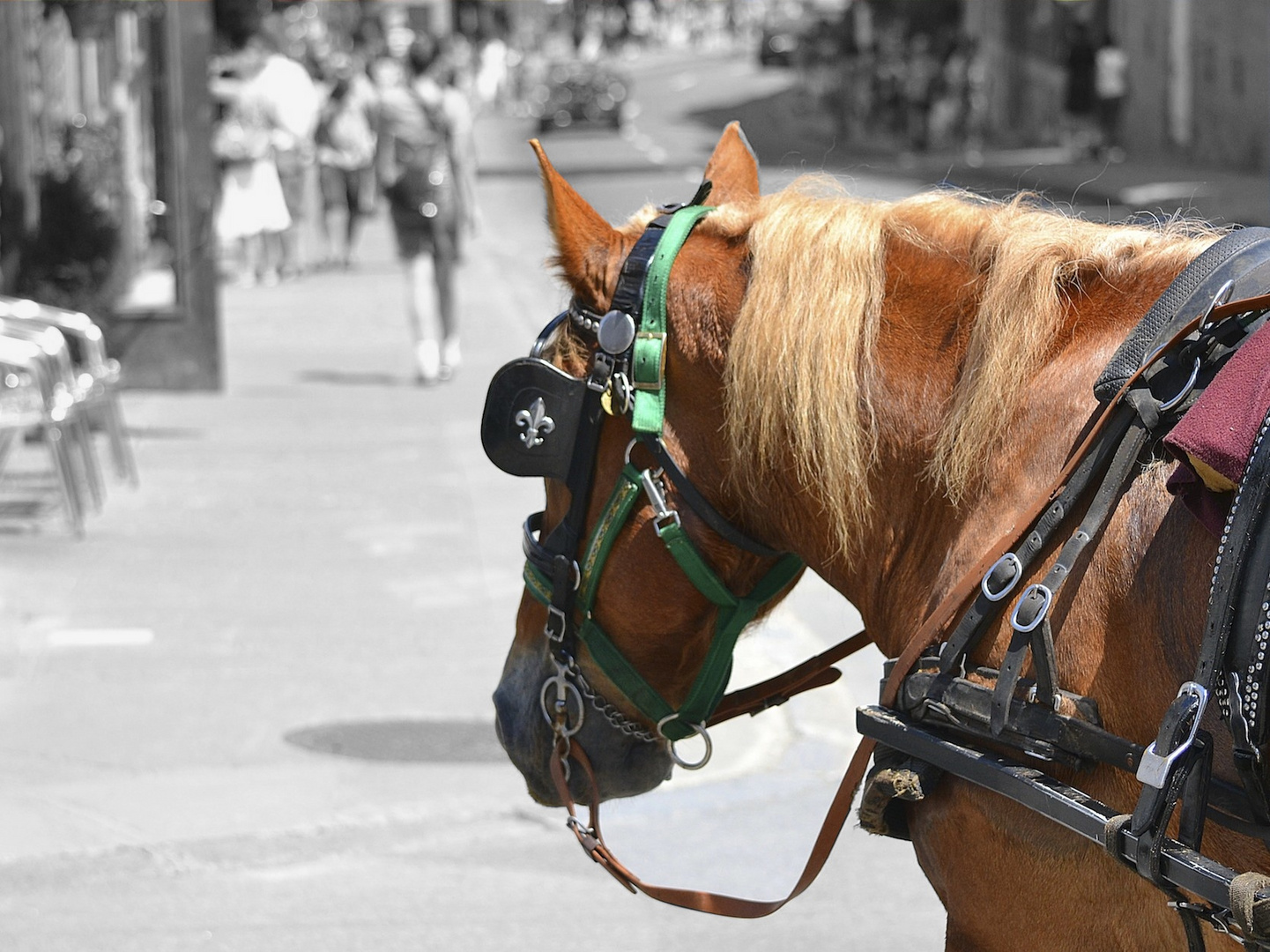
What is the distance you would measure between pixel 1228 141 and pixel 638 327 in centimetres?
2420

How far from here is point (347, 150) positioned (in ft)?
59.3

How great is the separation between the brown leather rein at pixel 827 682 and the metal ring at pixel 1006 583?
2cm

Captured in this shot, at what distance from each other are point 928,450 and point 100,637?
5137 millimetres

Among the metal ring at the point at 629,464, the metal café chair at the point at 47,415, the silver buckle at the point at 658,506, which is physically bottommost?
the metal café chair at the point at 47,415

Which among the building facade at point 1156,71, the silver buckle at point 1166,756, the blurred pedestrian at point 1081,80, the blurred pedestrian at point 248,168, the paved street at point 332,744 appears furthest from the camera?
the blurred pedestrian at point 1081,80

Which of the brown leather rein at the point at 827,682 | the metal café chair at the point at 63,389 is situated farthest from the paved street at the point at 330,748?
the brown leather rein at the point at 827,682

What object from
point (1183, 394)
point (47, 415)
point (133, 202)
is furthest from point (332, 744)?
point (133, 202)

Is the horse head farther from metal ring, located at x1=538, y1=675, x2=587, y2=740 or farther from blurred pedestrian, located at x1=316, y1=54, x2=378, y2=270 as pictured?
blurred pedestrian, located at x1=316, y1=54, x2=378, y2=270

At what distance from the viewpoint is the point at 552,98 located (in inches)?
1690

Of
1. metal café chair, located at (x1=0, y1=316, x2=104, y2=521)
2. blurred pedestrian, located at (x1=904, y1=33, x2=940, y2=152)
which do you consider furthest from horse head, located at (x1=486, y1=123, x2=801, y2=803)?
blurred pedestrian, located at (x1=904, y1=33, x2=940, y2=152)

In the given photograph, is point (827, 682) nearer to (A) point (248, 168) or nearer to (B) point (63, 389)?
(B) point (63, 389)

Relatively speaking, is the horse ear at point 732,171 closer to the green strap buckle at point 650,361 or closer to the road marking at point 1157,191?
the green strap buckle at point 650,361

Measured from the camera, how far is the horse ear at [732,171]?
8.61 ft

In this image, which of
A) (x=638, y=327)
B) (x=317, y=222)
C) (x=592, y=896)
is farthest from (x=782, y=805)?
(x=317, y=222)
